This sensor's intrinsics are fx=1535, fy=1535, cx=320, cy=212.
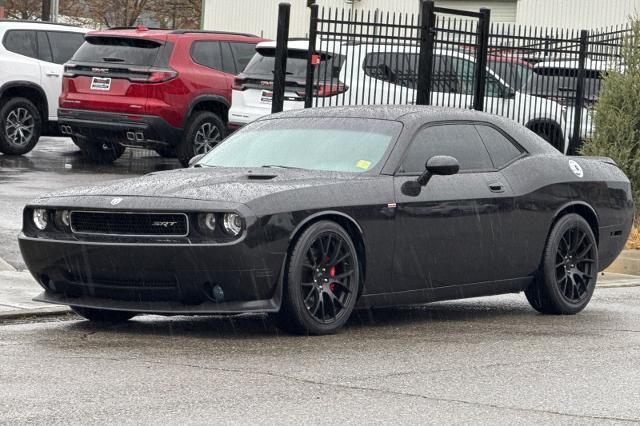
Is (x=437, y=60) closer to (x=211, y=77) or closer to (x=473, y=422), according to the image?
(x=211, y=77)

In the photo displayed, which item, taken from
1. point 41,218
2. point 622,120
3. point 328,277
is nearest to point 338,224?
point 328,277

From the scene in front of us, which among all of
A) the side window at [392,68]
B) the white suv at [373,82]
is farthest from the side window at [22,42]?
the side window at [392,68]

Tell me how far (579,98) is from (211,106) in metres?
5.01

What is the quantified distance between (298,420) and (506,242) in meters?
4.06

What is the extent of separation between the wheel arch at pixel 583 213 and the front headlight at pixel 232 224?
2848 mm

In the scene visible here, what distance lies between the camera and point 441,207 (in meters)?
9.76

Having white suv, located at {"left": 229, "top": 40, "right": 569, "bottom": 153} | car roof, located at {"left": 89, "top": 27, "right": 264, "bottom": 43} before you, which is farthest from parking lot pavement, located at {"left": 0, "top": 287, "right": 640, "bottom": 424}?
car roof, located at {"left": 89, "top": 27, "right": 264, "bottom": 43}

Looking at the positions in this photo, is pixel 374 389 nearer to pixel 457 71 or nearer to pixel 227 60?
pixel 457 71

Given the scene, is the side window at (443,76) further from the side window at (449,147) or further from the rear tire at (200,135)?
the side window at (449,147)

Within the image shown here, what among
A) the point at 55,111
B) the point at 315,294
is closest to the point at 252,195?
the point at 315,294

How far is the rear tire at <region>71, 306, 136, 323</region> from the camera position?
9.45 meters

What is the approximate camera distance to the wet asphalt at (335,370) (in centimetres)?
662

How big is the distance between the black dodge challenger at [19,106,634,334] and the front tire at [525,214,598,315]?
0.01m

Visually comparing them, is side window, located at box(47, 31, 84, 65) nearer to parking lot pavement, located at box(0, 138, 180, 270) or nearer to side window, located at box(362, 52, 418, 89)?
parking lot pavement, located at box(0, 138, 180, 270)
